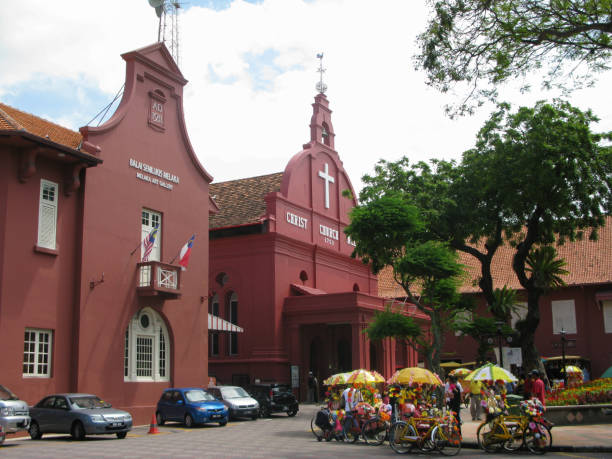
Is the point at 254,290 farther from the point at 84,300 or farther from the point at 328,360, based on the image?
the point at 84,300

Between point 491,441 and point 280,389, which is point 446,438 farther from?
point 280,389

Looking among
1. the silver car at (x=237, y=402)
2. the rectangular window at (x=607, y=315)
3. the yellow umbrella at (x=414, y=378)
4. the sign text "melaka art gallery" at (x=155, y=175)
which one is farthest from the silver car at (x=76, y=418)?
the rectangular window at (x=607, y=315)

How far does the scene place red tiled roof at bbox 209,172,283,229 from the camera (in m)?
36.2

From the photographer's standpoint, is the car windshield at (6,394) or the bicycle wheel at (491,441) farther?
the car windshield at (6,394)

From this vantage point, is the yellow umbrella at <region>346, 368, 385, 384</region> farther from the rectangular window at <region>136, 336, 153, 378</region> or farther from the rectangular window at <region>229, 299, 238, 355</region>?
the rectangular window at <region>229, 299, 238, 355</region>

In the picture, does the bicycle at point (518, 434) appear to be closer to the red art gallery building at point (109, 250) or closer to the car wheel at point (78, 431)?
the car wheel at point (78, 431)

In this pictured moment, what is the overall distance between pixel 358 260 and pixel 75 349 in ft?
75.1

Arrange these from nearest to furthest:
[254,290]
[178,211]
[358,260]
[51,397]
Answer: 1. [51,397]
2. [178,211]
3. [254,290]
4. [358,260]

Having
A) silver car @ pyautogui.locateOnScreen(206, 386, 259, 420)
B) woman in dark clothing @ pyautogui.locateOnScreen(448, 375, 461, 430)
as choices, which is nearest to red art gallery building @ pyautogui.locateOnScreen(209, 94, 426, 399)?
silver car @ pyautogui.locateOnScreen(206, 386, 259, 420)

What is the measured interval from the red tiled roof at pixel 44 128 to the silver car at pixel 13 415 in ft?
28.3

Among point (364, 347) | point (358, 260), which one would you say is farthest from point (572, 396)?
point (358, 260)

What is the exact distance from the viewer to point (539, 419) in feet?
50.1

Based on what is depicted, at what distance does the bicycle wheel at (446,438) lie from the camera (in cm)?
1534

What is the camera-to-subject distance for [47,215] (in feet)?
71.8
